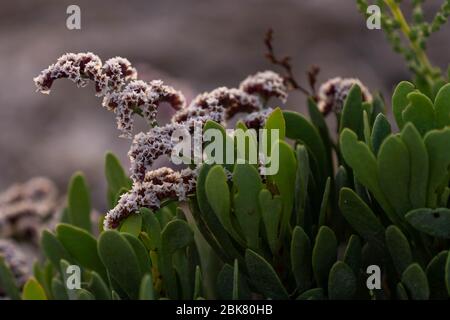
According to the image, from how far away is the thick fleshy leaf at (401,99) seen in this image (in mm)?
1279

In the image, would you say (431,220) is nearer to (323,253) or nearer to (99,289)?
(323,253)

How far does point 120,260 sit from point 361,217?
35 cm

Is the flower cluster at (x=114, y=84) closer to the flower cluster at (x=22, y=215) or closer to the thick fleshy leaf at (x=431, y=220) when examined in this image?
the thick fleshy leaf at (x=431, y=220)

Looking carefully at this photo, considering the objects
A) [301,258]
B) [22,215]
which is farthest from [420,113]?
[22,215]

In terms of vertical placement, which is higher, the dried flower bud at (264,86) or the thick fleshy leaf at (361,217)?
the dried flower bud at (264,86)

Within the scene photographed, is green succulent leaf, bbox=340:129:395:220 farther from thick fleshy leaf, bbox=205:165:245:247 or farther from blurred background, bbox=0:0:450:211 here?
blurred background, bbox=0:0:450:211

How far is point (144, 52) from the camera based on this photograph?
4.76 metres

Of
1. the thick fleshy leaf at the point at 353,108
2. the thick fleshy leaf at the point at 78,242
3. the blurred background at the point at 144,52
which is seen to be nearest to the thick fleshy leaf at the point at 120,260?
the thick fleshy leaf at the point at 78,242

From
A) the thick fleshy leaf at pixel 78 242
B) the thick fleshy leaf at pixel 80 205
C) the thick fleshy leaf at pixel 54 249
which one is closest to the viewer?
the thick fleshy leaf at pixel 78 242

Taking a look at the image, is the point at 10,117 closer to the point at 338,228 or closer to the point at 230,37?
the point at 230,37

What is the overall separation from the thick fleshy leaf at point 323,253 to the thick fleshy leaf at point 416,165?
125 millimetres

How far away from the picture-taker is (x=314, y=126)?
1499 millimetres
